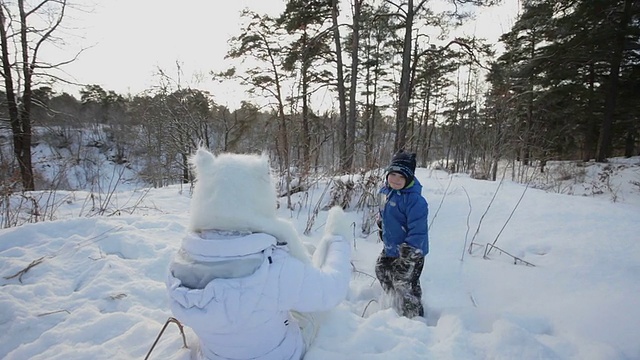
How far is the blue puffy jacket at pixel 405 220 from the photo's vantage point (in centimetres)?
215

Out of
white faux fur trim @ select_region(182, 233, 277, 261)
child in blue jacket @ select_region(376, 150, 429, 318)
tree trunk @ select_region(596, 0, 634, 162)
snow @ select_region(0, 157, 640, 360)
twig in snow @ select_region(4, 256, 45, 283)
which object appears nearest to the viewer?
white faux fur trim @ select_region(182, 233, 277, 261)

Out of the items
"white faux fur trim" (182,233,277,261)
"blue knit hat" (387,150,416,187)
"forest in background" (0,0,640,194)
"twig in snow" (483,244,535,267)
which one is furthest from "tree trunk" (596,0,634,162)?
"white faux fur trim" (182,233,277,261)

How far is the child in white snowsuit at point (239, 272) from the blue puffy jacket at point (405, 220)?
1.18 meters

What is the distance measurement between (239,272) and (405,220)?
5.36ft

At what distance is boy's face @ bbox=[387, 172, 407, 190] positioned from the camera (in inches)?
87.1

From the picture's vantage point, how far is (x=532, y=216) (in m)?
3.21

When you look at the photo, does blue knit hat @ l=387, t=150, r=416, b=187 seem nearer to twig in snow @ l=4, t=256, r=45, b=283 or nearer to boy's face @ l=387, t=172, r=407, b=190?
boy's face @ l=387, t=172, r=407, b=190

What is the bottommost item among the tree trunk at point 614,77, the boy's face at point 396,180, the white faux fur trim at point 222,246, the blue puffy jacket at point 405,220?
the blue puffy jacket at point 405,220

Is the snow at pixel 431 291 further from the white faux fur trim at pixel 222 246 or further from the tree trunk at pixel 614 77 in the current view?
the tree trunk at pixel 614 77

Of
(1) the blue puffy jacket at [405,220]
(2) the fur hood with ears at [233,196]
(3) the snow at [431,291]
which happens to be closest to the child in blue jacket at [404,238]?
(1) the blue puffy jacket at [405,220]

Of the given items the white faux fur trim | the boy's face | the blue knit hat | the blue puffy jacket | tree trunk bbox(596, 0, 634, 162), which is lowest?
the blue puffy jacket

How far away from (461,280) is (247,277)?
2189 mm

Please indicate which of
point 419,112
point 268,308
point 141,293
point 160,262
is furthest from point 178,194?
point 419,112

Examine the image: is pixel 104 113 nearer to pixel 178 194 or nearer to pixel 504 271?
pixel 178 194
